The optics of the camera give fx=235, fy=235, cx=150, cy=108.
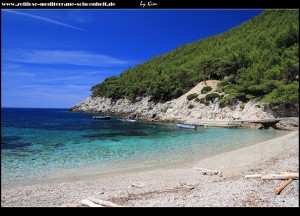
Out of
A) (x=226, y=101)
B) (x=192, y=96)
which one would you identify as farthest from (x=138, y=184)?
(x=192, y=96)

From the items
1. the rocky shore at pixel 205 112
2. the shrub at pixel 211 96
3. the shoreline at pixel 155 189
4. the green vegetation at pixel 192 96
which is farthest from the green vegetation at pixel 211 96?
the shoreline at pixel 155 189

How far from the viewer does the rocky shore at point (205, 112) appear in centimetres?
3173

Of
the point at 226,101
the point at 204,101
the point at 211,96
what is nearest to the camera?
the point at 226,101

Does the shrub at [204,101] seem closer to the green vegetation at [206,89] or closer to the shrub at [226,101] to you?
the shrub at [226,101]

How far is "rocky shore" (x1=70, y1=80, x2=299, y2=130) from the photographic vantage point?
104 feet

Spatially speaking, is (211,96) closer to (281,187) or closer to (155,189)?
(155,189)

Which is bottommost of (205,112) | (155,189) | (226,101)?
(155,189)

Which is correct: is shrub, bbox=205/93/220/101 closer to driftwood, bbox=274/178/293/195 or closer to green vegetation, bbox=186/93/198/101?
green vegetation, bbox=186/93/198/101

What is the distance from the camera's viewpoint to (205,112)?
154ft

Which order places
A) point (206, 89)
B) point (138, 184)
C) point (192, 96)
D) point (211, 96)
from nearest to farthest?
point (138, 184), point (211, 96), point (192, 96), point (206, 89)

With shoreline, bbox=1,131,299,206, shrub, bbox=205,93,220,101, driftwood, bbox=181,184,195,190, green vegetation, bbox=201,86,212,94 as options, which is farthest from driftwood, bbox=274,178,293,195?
green vegetation, bbox=201,86,212,94

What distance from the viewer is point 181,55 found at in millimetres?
93250

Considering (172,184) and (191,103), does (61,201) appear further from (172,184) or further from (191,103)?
(191,103)
